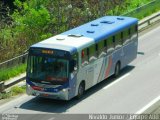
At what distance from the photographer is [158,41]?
116 ft

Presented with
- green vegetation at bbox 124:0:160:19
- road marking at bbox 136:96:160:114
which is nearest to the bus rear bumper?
road marking at bbox 136:96:160:114

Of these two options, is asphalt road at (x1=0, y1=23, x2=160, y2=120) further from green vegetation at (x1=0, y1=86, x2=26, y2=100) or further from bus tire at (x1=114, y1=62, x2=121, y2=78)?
green vegetation at (x1=0, y1=86, x2=26, y2=100)

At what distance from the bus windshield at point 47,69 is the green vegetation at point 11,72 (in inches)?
141

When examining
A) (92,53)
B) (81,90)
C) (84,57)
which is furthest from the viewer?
(92,53)

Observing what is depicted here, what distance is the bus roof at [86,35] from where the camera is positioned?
929 inches

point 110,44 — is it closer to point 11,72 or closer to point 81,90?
point 81,90

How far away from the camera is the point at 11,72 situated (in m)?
27.5

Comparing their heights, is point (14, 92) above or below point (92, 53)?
below

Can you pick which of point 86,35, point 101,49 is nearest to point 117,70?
point 101,49

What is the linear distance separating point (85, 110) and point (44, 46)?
10.6ft

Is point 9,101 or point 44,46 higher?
point 44,46

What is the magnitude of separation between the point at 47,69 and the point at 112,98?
337cm

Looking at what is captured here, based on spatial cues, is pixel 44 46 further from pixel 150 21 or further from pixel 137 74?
pixel 150 21

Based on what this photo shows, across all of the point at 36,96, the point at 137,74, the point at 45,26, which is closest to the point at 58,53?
the point at 36,96
